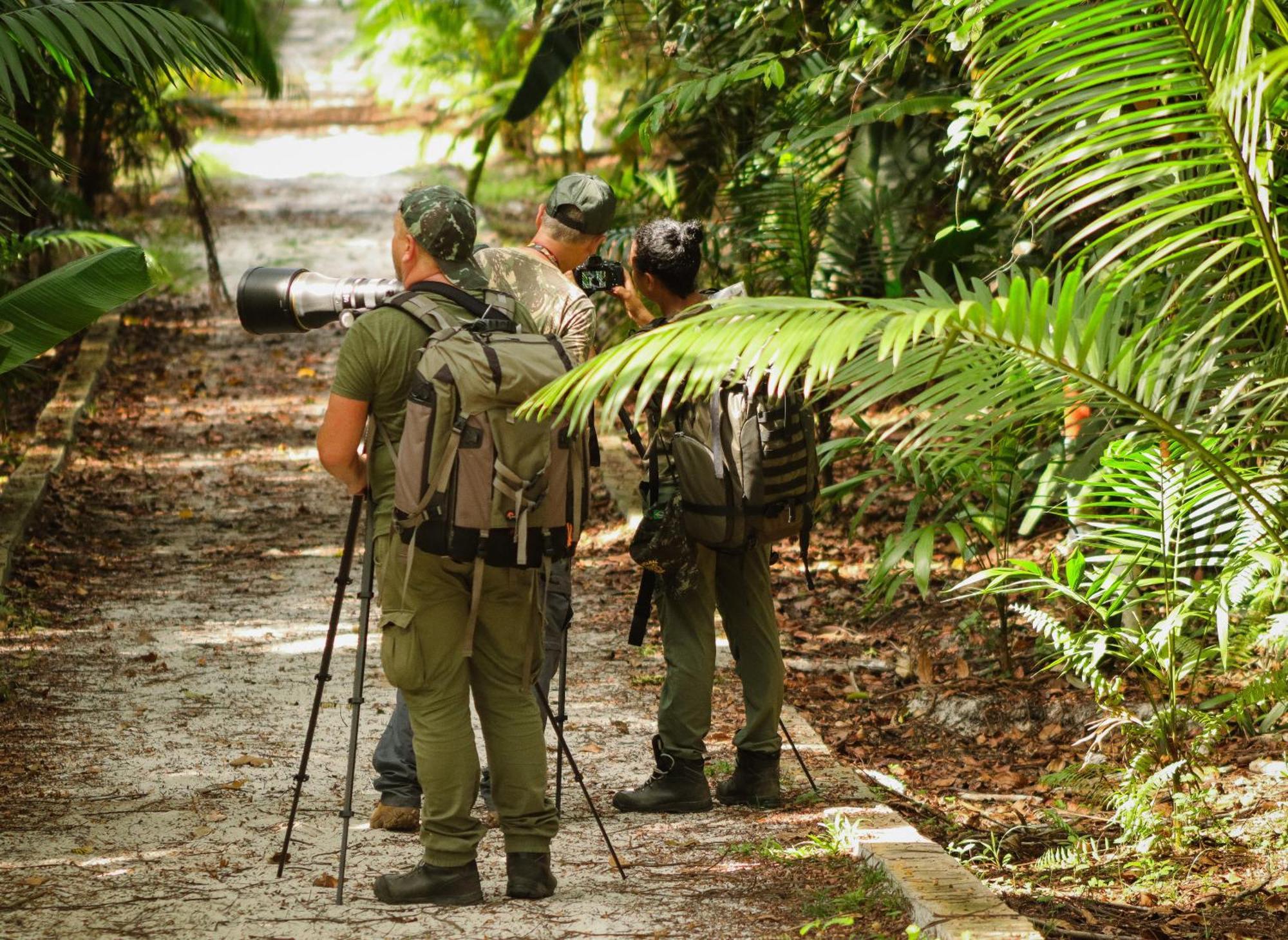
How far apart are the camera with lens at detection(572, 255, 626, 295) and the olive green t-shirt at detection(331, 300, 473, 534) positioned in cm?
107

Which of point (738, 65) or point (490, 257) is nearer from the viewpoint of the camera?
point (490, 257)

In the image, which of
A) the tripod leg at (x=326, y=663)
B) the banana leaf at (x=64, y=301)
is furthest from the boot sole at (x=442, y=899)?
the banana leaf at (x=64, y=301)

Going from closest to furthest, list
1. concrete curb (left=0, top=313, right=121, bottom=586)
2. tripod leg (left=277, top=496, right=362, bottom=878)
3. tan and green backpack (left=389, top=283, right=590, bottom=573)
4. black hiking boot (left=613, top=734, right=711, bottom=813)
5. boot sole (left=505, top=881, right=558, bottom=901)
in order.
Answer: tan and green backpack (left=389, top=283, right=590, bottom=573) < boot sole (left=505, top=881, right=558, bottom=901) < tripod leg (left=277, top=496, right=362, bottom=878) < black hiking boot (left=613, top=734, right=711, bottom=813) < concrete curb (left=0, top=313, right=121, bottom=586)

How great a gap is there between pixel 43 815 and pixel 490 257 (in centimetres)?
239

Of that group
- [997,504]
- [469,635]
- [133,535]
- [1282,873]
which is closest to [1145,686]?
[1282,873]

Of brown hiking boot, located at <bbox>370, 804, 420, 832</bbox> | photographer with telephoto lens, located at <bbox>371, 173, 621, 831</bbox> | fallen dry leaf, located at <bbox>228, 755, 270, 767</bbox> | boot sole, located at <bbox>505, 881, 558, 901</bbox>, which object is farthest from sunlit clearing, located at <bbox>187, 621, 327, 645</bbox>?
boot sole, located at <bbox>505, 881, 558, 901</bbox>

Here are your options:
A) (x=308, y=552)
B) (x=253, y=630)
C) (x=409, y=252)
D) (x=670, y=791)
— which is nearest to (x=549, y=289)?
(x=409, y=252)

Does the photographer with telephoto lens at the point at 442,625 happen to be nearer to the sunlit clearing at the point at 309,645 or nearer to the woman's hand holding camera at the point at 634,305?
the woman's hand holding camera at the point at 634,305

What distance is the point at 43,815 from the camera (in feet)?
15.7

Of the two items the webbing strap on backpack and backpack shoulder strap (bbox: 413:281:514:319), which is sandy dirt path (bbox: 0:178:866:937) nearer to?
the webbing strap on backpack

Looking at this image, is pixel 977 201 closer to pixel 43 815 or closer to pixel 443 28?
pixel 43 815

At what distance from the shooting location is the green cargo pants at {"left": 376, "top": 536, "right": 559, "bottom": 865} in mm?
4016

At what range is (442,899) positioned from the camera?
410 cm

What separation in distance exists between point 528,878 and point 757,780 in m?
1.10
